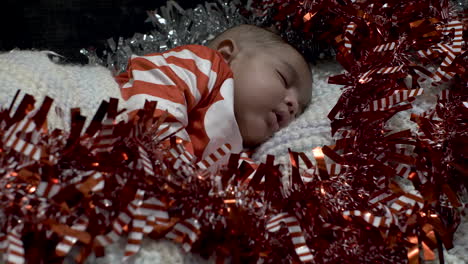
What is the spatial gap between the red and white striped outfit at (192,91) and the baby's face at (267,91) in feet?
0.11

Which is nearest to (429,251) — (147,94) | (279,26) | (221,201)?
(221,201)

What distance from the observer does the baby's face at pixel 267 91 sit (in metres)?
0.89

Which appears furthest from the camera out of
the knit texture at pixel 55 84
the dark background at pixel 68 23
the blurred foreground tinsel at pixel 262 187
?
the dark background at pixel 68 23

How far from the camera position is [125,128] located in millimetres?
475

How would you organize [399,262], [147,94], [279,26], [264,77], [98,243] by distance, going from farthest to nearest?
Answer: [279,26]
[264,77]
[147,94]
[399,262]
[98,243]

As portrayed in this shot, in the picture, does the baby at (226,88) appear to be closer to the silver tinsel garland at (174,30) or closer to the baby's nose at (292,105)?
the baby's nose at (292,105)

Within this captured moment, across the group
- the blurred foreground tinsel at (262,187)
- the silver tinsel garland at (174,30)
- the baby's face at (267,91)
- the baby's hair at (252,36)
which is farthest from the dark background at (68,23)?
the blurred foreground tinsel at (262,187)

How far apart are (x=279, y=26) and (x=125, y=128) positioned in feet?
2.24

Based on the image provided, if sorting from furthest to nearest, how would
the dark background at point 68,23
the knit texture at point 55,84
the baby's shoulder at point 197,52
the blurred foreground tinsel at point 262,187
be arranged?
the dark background at point 68,23
the baby's shoulder at point 197,52
the knit texture at point 55,84
the blurred foreground tinsel at point 262,187

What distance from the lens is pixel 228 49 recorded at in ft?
3.31

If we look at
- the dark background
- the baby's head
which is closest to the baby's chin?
the baby's head

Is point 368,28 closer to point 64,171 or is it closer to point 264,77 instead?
point 264,77

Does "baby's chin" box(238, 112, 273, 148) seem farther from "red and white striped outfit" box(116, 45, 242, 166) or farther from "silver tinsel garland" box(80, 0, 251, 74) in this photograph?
"silver tinsel garland" box(80, 0, 251, 74)

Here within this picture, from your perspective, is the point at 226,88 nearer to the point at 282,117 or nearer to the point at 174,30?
the point at 282,117
